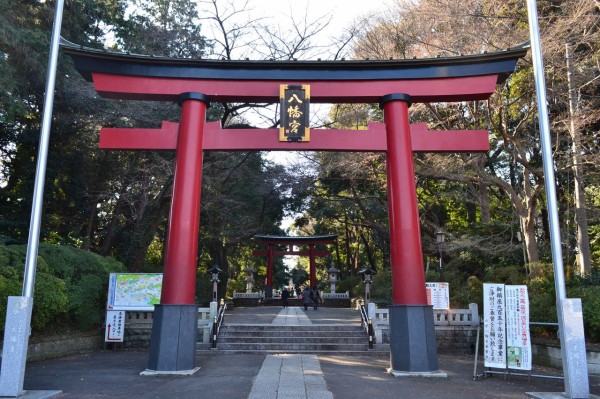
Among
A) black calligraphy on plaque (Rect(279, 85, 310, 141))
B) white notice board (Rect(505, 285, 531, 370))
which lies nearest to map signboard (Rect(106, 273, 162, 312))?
black calligraphy on plaque (Rect(279, 85, 310, 141))

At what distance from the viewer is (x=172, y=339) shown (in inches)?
350

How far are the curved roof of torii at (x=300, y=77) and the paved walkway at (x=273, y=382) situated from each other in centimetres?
596

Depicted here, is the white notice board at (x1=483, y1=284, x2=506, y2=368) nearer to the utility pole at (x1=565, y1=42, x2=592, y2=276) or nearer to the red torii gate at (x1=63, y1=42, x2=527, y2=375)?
the red torii gate at (x1=63, y1=42, x2=527, y2=375)

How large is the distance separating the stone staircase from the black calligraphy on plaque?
634cm

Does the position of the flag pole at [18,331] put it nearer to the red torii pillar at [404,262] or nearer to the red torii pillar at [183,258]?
the red torii pillar at [183,258]

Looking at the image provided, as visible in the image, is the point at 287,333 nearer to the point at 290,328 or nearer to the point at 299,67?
the point at 290,328

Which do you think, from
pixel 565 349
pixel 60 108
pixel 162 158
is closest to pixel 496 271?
pixel 565 349

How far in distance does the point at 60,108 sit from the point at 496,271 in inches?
687

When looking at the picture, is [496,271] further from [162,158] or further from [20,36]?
[20,36]

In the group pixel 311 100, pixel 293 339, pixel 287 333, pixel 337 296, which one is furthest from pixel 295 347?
pixel 337 296

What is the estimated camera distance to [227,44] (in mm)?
16188

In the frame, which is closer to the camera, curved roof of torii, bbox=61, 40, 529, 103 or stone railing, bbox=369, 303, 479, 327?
curved roof of torii, bbox=61, 40, 529, 103

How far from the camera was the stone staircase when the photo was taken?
42.4ft

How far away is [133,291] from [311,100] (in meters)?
7.35
